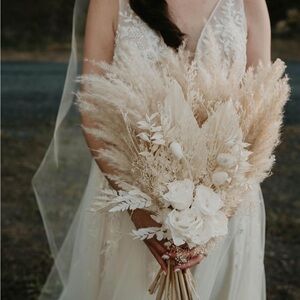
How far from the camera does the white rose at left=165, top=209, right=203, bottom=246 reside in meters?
1.50

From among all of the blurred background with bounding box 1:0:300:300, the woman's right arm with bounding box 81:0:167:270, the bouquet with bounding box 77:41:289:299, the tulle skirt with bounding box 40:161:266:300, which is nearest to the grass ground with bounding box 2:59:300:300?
the blurred background with bounding box 1:0:300:300

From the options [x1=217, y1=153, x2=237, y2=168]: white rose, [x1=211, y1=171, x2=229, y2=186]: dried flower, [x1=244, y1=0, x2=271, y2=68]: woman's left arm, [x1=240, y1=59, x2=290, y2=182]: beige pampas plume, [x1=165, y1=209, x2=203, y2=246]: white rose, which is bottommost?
[x1=165, y1=209, x2=203, y2=246]: white rose

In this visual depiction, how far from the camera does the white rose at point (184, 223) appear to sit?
4.92 ft

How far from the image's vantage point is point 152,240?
66.7 inches

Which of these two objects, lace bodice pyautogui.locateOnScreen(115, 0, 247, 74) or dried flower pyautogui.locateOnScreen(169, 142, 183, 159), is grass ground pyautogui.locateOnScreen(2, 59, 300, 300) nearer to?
lace bodice pyautogui.locateOnScreen(115, 0, 247, 74)

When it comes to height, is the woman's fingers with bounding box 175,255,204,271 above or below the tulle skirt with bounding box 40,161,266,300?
below

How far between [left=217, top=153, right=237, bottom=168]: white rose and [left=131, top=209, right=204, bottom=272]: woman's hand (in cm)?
25

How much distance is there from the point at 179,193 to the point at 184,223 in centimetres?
7

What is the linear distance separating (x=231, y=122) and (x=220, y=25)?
60 cm

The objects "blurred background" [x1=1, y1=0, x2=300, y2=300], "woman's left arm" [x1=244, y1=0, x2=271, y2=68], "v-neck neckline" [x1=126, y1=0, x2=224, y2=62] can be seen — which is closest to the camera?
"v-neck neckline" [x1=126, y1=0, x2=224, y2=62]

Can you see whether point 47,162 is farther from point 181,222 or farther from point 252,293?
point 181,222

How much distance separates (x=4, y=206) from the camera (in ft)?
15.4

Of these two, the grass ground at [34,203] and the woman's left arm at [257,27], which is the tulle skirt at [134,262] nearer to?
the woman's left arm at [257,27]

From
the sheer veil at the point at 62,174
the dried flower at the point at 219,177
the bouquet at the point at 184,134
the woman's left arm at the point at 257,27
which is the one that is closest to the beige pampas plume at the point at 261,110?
the bouquet at the point at 184,134
